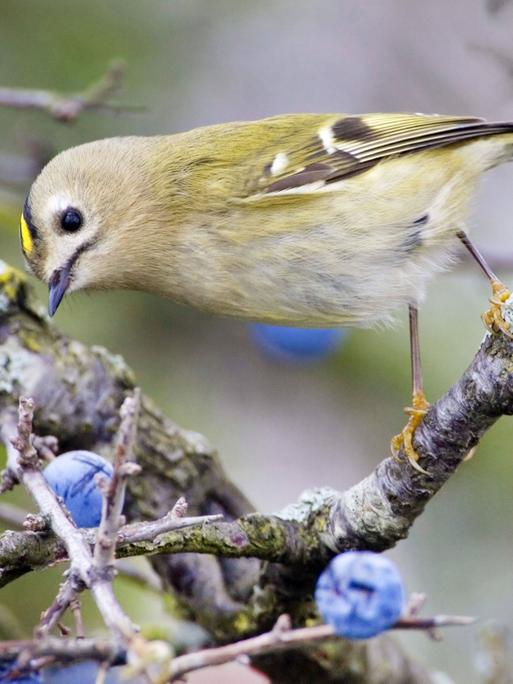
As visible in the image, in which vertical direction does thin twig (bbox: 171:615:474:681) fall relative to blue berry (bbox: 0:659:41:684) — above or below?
below

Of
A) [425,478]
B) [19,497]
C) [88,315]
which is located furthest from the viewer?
[88,315]

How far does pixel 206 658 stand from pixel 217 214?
197cm

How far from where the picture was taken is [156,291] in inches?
124

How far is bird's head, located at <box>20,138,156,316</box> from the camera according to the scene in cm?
308

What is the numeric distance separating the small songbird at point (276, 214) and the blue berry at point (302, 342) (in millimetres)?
918

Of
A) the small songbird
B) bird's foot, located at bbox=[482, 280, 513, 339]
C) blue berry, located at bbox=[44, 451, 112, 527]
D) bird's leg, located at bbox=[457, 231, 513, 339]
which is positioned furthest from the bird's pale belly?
blue berry, located at bbox=[44, 451, 112, 527]

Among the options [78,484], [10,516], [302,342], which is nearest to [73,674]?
[78,484]

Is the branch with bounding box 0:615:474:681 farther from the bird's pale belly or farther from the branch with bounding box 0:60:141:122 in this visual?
the branch with bounding box 0:60:141:122

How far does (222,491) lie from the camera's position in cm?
293

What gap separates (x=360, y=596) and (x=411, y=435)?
79 cm

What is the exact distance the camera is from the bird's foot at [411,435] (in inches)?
83.7

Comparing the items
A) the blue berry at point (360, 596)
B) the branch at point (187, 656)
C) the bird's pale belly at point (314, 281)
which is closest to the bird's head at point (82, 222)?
the bird's pale belly at point (314, 281)

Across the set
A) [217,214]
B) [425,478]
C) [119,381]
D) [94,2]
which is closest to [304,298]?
[217,214]

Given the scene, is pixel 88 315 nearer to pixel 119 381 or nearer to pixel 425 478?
pixel 119 381
